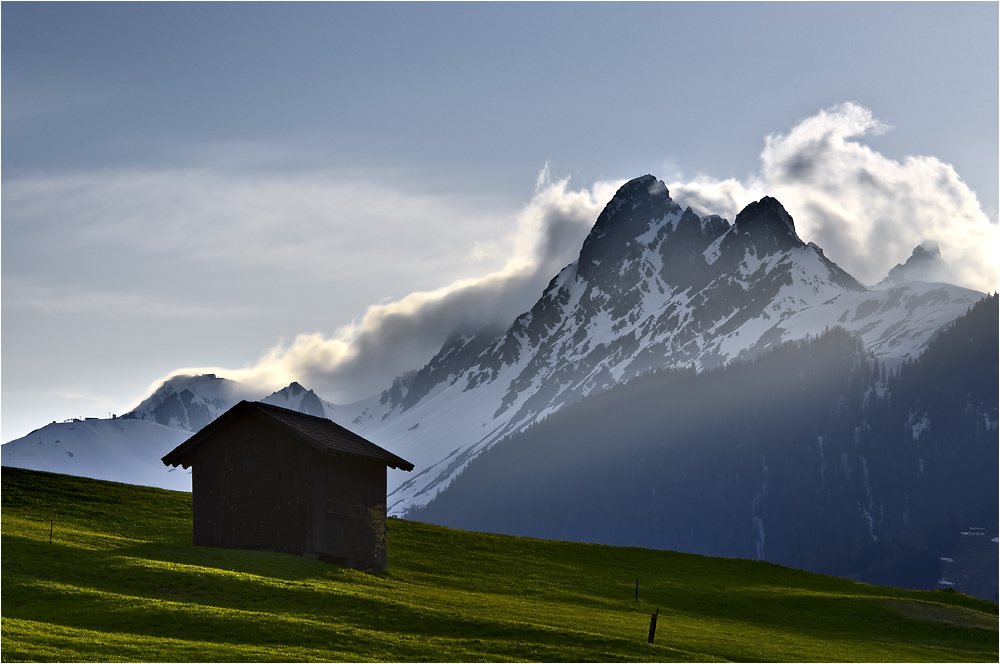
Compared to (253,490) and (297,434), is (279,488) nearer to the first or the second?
(253,490)

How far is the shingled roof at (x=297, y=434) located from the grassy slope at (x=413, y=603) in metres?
5.72

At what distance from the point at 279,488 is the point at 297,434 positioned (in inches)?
128

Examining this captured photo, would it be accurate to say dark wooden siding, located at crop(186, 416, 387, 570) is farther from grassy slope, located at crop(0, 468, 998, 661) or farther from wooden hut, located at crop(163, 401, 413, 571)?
grassy slope, located at crop(0, 468, 998, 661)

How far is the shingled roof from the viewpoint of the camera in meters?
54.6

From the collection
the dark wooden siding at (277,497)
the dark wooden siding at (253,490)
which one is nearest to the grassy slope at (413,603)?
the dark wooden siding at (277,497)

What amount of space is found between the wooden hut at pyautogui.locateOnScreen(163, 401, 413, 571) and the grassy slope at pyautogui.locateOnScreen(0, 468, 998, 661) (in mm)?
2389

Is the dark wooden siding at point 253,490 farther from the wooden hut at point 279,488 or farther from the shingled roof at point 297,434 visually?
the shingled roof at point 297,434

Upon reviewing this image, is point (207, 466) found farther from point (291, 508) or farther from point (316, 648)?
point (316, 648)

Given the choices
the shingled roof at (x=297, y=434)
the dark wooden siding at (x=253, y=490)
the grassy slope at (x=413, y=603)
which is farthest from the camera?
the shingled roof at (x=297, y=434)

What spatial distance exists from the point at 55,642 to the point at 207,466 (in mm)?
26645

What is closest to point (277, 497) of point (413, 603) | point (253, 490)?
point (253, 490)

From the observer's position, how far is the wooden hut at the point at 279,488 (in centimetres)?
5444

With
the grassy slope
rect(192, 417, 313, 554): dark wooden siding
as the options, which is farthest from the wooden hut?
the grassy slope

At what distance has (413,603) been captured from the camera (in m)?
44.8
